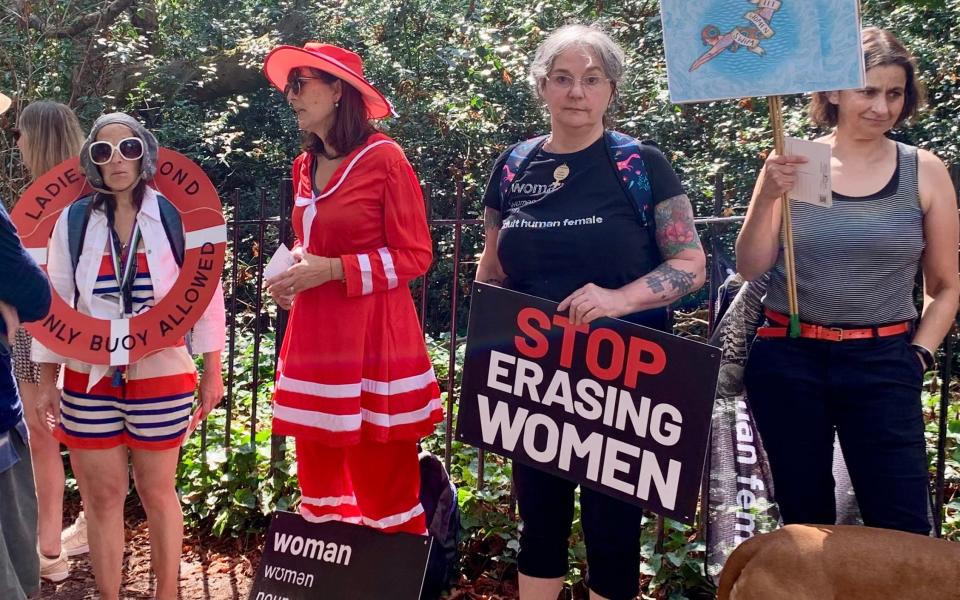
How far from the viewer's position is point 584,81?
280 cm

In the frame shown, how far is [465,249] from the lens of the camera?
777cm

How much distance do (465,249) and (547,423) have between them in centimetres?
496

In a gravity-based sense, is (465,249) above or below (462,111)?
below

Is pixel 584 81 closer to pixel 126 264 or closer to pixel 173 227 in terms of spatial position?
pixel 173 227

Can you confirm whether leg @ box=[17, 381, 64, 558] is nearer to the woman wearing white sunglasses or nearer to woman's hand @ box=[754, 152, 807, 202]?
the woman wearing white sunglasses

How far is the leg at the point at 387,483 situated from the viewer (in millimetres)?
3297

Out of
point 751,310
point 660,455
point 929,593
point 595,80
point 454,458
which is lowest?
point 454,458

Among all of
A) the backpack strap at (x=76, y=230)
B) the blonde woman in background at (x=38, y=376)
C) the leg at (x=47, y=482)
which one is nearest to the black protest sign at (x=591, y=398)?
the backpack strap at (x=76, y=230)

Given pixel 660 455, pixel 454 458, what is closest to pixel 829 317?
pixel 660 455

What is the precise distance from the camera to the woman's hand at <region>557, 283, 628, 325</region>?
2695 millimetres

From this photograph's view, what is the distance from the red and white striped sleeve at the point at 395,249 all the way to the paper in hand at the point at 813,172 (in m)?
1.24

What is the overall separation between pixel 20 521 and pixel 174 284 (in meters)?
1.05

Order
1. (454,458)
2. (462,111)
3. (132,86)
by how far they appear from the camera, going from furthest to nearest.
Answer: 1. (132,86)
2. (462,111)
3. (454,458)

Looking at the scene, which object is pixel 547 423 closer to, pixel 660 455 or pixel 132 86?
pixel 660 455
